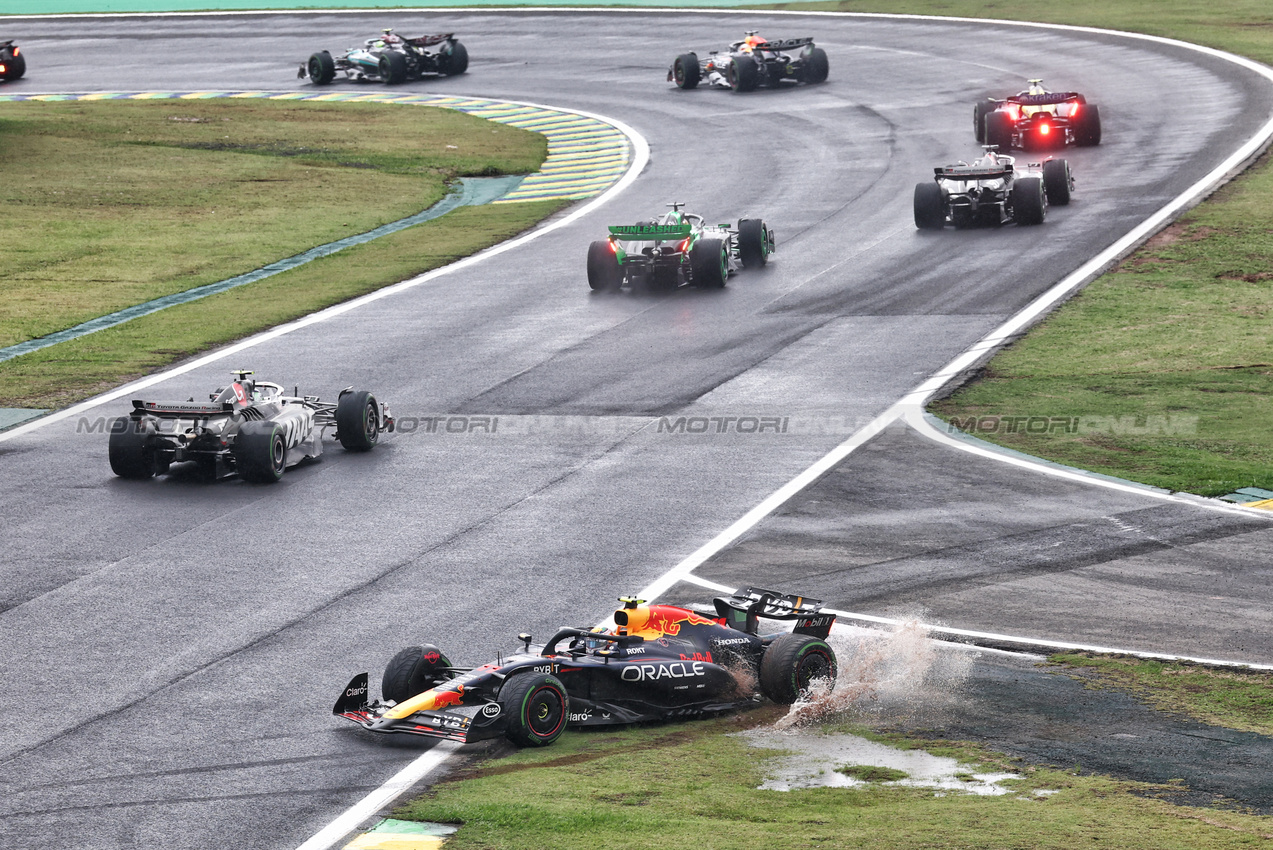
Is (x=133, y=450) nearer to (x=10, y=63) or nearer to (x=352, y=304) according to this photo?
(x=352, y=304)

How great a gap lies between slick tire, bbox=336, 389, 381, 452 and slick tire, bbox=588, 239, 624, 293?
12.5 meters

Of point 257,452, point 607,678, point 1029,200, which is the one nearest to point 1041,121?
point 1029,200

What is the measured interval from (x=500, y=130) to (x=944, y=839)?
5169 cm

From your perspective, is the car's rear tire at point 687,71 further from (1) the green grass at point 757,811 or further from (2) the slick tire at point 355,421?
(1) the green grass at point 757,811

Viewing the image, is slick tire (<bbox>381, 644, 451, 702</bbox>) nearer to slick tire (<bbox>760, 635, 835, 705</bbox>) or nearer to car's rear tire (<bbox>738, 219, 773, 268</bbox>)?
slick tire (<bbox>760, 635, 835, 705</bbox>)

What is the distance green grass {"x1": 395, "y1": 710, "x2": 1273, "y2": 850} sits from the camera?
12195mm

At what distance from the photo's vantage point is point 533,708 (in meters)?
14.8

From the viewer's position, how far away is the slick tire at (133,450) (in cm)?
2491

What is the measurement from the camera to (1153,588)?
19.3 meters

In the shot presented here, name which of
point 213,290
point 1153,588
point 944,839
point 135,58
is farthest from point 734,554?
point 135,58

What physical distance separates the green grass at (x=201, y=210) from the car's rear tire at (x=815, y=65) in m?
12.2

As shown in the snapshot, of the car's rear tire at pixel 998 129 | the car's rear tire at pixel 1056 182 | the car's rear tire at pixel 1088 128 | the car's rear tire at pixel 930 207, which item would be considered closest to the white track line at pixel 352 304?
the car's rear tire at pixel 930 207

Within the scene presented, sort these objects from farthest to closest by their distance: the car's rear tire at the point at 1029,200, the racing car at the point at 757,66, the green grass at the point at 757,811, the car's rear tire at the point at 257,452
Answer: the racing car at the point at 757,66
the car's rear tire at the point at 1029,200
the car's rear tire at the point at 257,452
the green grass at the point at 757,811

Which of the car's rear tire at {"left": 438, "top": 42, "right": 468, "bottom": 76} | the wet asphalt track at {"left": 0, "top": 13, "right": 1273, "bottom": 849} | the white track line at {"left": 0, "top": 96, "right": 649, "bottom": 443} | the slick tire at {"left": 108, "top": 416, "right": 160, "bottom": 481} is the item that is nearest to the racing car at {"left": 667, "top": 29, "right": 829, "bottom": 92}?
the white track line at {"left": 0, "top": 96, "right": 649, "bottom": 443}
